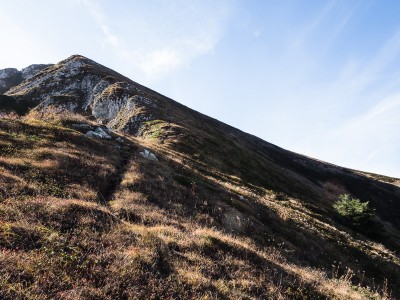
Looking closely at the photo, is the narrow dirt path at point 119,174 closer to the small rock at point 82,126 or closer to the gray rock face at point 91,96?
the small rock at point 82,126

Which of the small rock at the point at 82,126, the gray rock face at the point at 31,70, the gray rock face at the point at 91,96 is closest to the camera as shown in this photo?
the small rock at the point at 82,126

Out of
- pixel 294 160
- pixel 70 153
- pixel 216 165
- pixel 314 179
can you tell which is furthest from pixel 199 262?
pixel 294 160

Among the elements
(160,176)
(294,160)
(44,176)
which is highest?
(294,160)

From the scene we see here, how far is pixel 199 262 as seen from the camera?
382 inches

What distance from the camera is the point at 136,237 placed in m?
10.2

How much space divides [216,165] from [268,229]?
23.7 m

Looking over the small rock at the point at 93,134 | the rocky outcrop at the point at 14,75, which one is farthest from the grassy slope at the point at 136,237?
the rocky outcrop at the point at 14,75

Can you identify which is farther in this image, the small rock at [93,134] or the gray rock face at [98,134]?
the gray rock face at [98,134]

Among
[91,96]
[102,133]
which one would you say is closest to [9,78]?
[91,96]

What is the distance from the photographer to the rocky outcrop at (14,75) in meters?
115

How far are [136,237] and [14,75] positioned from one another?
14413 cm

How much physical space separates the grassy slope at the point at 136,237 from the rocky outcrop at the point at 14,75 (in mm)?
112853

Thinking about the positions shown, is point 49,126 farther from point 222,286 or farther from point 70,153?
point 222,286

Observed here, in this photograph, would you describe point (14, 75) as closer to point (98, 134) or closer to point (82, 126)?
point (82, 126)
